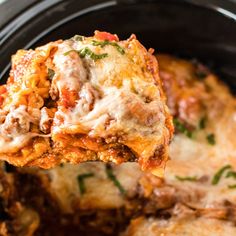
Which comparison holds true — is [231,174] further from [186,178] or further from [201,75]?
[201,75]

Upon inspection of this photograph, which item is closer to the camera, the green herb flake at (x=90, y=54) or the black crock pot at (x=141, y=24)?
the green herb flake at (x=90, y=54)

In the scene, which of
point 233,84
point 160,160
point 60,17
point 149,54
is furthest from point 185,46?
point 160,160

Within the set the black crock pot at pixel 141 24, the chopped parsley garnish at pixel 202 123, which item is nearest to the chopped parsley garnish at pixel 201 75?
the black crock pot at pixel 141 24

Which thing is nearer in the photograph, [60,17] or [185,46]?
[60,17]

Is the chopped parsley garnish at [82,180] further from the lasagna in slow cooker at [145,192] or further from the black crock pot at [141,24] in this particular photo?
the black crock pot at [141,24]

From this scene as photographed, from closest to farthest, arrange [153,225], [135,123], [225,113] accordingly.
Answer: [135,123], [153,225], [225,113]

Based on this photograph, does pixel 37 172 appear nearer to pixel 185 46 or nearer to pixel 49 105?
pixel 49 105
